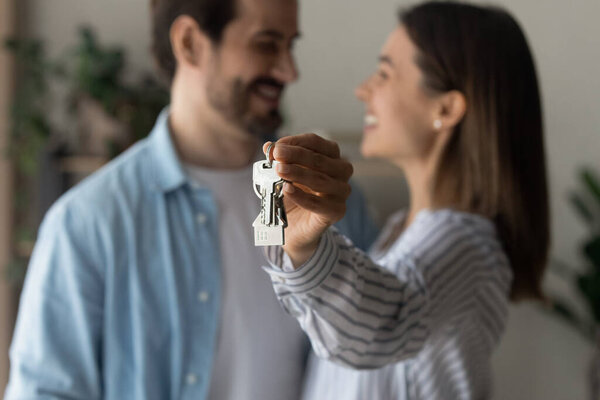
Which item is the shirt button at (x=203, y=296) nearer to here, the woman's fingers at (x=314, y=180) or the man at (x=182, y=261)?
the man at (x=182, y=261)

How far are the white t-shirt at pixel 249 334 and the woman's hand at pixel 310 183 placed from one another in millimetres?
424

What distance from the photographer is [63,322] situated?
0.78 meters

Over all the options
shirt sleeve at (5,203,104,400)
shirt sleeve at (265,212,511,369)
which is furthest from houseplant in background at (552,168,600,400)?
shirt sleeve at (5,203,104,400)

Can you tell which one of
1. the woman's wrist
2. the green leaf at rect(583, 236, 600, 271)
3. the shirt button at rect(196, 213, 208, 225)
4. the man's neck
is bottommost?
the green leaf at rect(583, 236, 600, 271)

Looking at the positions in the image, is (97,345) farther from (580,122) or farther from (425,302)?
(580,122)

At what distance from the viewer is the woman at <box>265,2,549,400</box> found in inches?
25.4

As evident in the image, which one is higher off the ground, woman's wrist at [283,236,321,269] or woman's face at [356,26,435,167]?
woman's face at [356,26,435,167]

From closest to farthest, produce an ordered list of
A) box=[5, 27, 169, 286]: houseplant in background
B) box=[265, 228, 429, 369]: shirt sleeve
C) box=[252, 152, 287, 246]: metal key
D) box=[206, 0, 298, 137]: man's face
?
box=[252, 152, 287, 246]: metal key → box=[265, 228, 429, 369]: shirt sleeve → box=[206, 0, 298, 137]: man's face → box=[5, 27, 169, 286]: houseplant in background

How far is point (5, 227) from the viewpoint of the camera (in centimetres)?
185

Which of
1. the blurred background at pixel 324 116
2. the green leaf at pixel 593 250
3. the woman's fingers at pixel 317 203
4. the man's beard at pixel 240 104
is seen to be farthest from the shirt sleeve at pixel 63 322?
the green leaf at pixel 593 250

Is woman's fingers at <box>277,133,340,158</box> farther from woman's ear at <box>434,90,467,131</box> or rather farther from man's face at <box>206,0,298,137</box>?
man's face at <box>206,0,298,137</box>

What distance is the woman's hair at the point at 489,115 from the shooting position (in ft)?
2.39

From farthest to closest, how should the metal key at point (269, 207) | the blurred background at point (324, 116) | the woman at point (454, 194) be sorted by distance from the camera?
the blurred background at point (324, 116) → the woman at point (454, 194) → the metal key at point (269, 207)

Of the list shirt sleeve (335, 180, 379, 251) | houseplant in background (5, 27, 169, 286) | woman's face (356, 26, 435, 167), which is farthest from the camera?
houseplant in background (5, 27, 169, 286)
